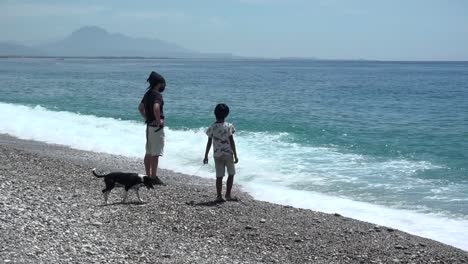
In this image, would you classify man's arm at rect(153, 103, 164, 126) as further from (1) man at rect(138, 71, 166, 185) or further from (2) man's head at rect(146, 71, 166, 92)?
(2) man's head at rect(146, 71, 166, 92)

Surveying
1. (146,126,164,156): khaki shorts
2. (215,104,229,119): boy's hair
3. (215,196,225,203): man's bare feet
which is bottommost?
(215,196,225,203): man's bare feet

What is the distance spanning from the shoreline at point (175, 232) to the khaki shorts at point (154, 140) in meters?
0.70

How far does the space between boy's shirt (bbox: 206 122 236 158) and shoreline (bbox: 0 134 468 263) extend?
0.85m

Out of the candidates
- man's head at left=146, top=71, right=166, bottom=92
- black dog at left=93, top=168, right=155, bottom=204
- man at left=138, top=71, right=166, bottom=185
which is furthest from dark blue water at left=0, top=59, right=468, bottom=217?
black dog at left=93, top=168, right=155, bottom=204

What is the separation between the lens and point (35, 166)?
12133 millimetres

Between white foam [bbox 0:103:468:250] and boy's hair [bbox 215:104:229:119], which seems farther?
white foam [bbox 0:103:468:250]

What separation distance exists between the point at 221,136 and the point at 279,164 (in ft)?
23.5

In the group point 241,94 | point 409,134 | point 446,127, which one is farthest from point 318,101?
point 409,134

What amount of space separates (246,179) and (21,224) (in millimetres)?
7734

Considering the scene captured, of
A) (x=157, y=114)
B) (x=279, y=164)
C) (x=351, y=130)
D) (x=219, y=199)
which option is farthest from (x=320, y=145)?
(x=157, y=114)

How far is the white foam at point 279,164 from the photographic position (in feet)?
36.3

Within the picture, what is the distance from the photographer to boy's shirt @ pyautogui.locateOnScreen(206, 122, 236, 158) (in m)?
9.73

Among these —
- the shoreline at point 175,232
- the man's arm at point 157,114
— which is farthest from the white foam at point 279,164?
the man's arm at point 157,114

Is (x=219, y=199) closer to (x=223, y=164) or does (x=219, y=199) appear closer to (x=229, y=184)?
(x=229, y=184)
